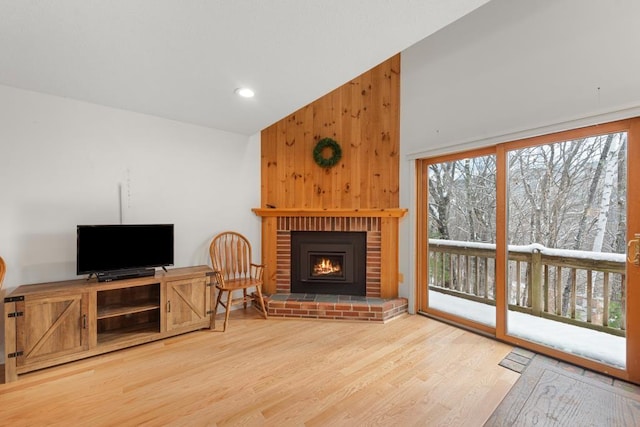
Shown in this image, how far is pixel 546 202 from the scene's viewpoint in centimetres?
241

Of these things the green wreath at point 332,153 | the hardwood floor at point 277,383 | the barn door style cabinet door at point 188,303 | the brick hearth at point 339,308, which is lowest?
the hardwood floor at point 277,383

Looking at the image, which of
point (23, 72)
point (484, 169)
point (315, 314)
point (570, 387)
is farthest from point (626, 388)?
point (23, 72)

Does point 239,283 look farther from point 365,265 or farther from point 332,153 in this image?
point 332,153

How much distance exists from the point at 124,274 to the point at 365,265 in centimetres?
255

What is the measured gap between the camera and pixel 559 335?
2.42 m

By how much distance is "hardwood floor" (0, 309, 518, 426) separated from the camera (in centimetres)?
167

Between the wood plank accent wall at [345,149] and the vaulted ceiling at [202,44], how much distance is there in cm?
117

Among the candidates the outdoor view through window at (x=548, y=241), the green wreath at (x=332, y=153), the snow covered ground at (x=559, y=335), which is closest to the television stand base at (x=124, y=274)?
the green wreath at (x=332, y=153)

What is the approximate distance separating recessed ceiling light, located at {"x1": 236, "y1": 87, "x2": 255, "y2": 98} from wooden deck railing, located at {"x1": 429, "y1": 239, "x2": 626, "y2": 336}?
2.50 meters

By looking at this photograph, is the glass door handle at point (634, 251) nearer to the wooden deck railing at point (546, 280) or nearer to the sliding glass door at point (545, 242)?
the sliding glass door at point (545, 242)

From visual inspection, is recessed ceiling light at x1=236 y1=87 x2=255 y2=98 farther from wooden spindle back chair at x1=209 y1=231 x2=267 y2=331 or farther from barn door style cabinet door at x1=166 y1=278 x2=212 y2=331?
barn door style cabinet door at x1=166 y1=278 x2=212 y2=331

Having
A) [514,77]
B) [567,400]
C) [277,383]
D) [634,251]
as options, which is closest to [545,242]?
[634,251]

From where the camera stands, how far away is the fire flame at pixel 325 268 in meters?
3.63

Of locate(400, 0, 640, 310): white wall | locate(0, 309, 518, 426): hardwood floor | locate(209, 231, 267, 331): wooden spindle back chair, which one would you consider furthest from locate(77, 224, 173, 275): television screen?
locate(400, 0, 640, 310): white wall
